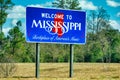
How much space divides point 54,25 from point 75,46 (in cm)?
4092

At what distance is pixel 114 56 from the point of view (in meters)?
67.9

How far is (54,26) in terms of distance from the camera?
23719 millimetres

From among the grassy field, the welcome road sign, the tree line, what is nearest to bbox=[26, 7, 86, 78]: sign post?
the welcome road sign

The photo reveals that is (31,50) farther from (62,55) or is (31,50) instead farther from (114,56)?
(114,56)

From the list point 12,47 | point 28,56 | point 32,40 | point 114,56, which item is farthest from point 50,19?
point 114,56

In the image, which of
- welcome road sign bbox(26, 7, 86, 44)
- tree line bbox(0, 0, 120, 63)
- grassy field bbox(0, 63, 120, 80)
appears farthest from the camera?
tree line bbox(0, 0, 120, 63)

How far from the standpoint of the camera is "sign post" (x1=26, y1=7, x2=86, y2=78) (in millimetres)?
23078

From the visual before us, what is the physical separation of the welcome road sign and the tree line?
113 ft

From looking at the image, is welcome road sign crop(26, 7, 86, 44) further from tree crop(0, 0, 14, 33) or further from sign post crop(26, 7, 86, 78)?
tree crop(0, 0, 14, 33)

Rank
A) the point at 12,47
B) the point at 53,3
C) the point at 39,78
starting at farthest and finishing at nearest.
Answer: the point at 53,3 → the point at 12,47 → the point at 39,78

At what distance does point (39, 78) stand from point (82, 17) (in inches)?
159

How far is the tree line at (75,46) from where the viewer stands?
59556 mm

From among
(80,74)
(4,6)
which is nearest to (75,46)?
(4,6)

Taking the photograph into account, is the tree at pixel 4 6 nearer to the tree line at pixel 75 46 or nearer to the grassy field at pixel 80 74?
the tree line at pixel 75 46
